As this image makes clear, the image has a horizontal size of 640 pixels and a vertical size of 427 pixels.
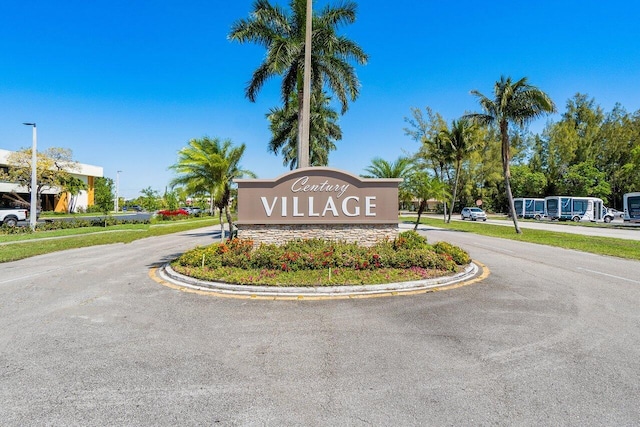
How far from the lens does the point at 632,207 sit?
29.8 meters

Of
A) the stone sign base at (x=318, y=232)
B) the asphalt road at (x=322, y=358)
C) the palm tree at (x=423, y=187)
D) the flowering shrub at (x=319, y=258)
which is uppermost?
the palm tree at (x=423, y=187)

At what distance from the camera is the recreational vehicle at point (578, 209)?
3659 centimetres

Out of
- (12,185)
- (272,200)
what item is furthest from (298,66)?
(12,185)

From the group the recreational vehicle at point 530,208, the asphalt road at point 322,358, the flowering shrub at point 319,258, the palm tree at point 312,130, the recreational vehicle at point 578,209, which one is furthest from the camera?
the recreational vehicle at point 530,208

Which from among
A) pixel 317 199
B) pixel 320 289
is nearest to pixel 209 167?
pixel 317 199

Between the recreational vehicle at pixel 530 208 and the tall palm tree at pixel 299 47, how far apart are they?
3523 cm

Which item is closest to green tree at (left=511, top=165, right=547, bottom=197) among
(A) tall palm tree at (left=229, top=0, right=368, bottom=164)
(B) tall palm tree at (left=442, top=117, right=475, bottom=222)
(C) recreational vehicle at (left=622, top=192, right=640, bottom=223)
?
(C) recreational vehicle at (left=622, top=192, right=640, bottom=223)

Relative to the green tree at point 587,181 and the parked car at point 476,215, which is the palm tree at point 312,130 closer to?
the parked car at point 476,215

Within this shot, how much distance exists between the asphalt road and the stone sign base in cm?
365

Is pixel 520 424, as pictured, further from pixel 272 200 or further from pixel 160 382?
pixel 272 200

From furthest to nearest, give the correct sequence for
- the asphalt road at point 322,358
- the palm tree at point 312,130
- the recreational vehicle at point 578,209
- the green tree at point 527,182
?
1. the green tree at point 527,182
2. the recreational vehicle at point 578,209
3. the palm tree at point 312,130
4. the asphalt road at point 322,358

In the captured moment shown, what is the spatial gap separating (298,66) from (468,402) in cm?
1530

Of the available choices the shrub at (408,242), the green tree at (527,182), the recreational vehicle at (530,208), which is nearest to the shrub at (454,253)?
the shrub at (408,242)

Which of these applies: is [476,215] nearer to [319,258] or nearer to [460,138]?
[460,138]
